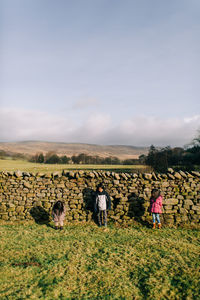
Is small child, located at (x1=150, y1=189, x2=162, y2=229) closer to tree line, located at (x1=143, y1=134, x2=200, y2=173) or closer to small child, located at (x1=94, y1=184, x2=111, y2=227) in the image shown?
small child, located at (x1=94, y1=184, x2=111, y2=227)

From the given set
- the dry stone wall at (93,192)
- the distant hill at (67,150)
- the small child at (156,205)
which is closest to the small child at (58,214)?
the dry stone wall at (93,192)

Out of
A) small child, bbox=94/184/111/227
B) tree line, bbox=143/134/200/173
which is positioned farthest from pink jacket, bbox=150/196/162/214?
tree line, bbox=143/134/200/173

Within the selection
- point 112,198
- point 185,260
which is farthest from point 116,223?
point 185,260

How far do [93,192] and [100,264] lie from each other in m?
4.55

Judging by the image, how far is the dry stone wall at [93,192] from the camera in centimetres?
1019

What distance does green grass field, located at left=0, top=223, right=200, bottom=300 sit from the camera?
492 centimetres

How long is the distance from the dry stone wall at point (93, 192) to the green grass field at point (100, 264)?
108cm

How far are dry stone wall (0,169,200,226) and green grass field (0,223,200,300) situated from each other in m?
1.08

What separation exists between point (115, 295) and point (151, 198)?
5.56 m

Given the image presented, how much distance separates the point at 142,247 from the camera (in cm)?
745

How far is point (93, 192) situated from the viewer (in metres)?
10.6

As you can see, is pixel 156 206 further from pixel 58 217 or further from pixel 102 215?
pixel 58 217

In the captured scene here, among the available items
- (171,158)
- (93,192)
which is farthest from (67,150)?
(93,192)

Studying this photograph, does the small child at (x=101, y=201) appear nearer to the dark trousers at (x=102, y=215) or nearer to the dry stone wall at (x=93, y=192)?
the dark trousers at (x=102, y=215)
